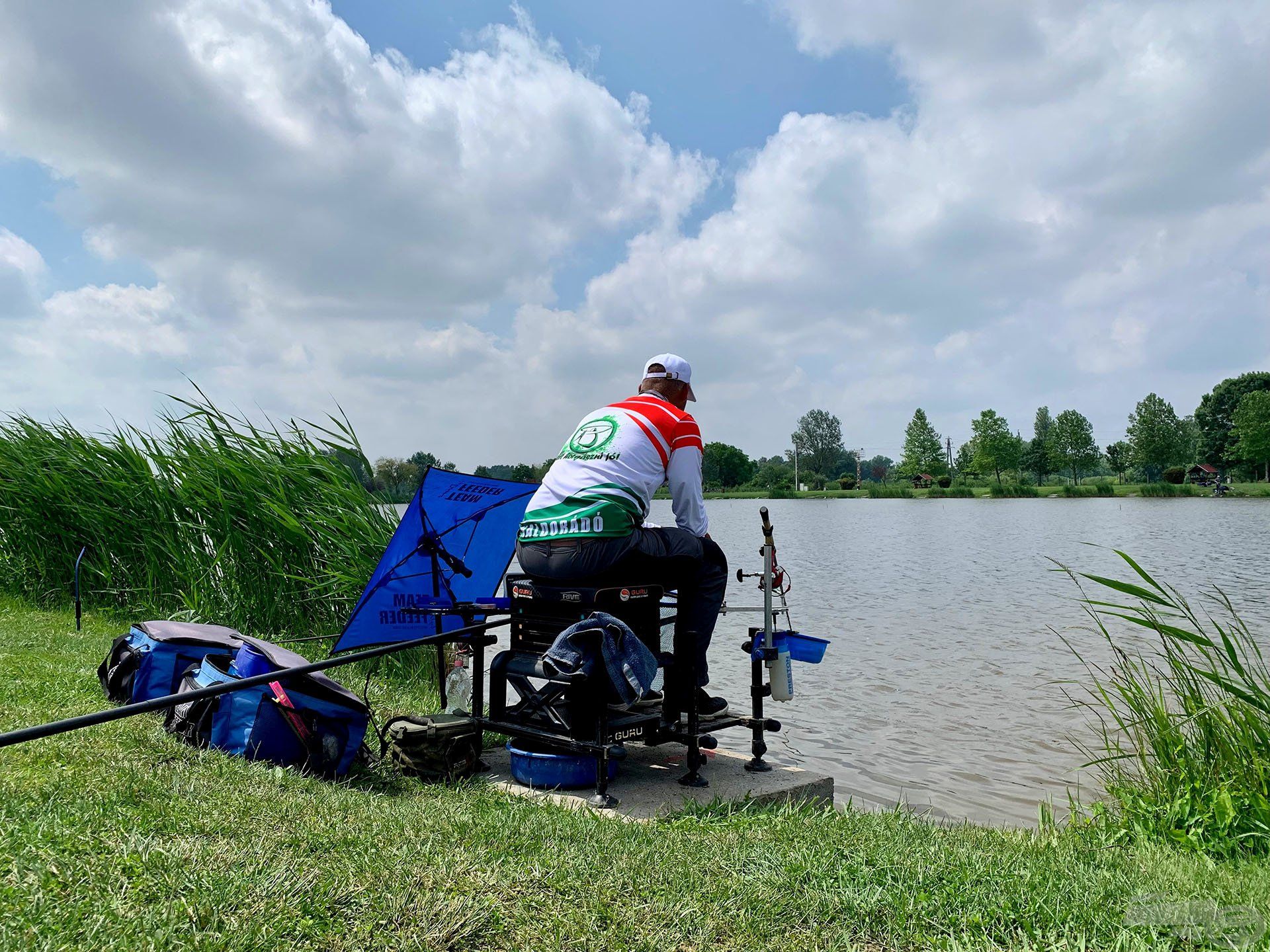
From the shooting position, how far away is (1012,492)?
79438 millimetres

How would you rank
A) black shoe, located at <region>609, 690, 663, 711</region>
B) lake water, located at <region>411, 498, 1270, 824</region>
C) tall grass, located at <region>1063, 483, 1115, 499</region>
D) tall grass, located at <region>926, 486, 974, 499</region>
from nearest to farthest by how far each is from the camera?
black shoe, located at <region>609, 690, 663, 711</region> → lake water, located at <region>411, 498, 1270, 824</region> → tall grass, located at <region>1063, 483, 1115, 499</region> → tall grass, located at <region>926, 486, 974, 499</region>

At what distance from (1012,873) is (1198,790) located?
6.70 feet

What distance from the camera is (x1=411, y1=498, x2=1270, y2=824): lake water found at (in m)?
7.14

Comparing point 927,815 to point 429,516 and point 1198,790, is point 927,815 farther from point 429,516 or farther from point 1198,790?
point 429,516

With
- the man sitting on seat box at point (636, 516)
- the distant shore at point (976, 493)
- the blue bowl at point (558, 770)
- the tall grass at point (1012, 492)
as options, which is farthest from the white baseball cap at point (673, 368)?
the tall grass at point (1012, 492)

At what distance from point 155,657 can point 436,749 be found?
196 cm

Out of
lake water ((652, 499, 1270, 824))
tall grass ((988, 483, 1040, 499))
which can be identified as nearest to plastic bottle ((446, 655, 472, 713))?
lake water ((652, 499, 1270, 824))

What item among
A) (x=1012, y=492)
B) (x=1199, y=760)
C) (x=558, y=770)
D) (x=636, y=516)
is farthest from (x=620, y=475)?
(x=1012, y=492)

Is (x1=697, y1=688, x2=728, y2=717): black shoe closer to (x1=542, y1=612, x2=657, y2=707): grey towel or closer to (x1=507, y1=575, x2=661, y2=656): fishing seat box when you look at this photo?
(x1=507, y1=575, x2=661, y2=656): fishing seat box

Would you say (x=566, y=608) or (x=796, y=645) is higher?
(x=566, y=608)

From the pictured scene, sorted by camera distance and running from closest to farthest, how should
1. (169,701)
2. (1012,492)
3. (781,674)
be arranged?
(169,701)
(781,674)
(1012,492)

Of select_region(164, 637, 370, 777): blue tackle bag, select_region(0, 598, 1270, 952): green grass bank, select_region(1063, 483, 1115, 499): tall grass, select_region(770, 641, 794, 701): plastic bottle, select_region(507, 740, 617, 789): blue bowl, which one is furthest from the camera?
select_region(1063, 483, 1115, 499): tall grass

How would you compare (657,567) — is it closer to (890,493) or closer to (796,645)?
(796,645)

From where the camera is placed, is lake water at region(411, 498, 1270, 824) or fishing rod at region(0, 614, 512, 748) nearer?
fishing rod at region(0, 614, 512, 748)
